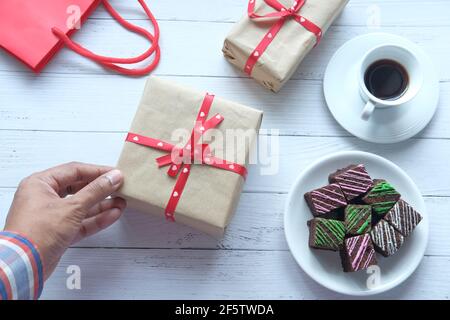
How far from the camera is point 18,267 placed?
90 centimetres

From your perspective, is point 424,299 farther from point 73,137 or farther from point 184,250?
point 73,137

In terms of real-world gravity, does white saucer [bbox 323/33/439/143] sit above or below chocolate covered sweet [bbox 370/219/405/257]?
above

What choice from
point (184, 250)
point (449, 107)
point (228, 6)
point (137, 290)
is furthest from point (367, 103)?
Answer: point (137, 290)

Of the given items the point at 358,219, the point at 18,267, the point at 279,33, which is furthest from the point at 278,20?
the point at 18,267

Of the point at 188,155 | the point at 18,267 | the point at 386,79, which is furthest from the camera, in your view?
the point at 386,79

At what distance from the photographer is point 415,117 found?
1.12m

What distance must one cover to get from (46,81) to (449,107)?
0.97 meters

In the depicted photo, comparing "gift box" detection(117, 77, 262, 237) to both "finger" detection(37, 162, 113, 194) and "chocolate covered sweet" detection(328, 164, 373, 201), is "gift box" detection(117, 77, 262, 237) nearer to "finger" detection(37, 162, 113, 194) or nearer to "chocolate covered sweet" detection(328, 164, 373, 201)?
"finger" detection(37, 162, 113, 194)

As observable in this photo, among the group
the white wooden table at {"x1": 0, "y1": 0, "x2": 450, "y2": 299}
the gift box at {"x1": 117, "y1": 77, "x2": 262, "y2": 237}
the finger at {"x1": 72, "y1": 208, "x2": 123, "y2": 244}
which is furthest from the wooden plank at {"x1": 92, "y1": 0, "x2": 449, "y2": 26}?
the finger at {"x1": 72, "y1": 208, "x2": 123, "y2": 244}

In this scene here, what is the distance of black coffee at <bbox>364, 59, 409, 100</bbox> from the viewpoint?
1094 mm

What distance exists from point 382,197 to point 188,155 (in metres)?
0.43

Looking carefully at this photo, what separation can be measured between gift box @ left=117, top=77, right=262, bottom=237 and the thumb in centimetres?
4

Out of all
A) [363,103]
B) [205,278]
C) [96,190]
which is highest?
[363,103]

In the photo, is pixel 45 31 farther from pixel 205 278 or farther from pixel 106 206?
pixel 205 278
